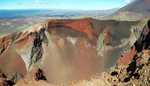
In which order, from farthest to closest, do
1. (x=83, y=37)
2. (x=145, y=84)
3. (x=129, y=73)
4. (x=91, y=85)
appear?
(x=83, y=37) < (x=91, y=85) < (x=129, y=73) < (x=145, y=84)

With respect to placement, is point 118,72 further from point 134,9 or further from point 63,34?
point 134,9

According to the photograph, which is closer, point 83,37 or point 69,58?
point 69,58

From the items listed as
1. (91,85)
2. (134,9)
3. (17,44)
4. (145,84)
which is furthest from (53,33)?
(134,9)

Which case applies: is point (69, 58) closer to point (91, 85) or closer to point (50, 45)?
point (50, 45)

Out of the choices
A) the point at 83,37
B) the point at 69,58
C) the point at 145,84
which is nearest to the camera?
the point at 145,84

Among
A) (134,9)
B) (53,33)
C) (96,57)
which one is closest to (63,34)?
(53,33)

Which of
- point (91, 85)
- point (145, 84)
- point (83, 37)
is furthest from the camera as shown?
point (83, 37)

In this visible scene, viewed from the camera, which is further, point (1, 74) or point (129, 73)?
point (1, 74)

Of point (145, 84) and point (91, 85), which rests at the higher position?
point (145, 84)

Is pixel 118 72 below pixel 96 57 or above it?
above
